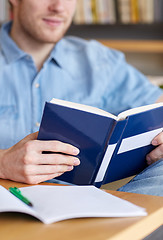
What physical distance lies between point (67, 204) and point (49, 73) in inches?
38.2

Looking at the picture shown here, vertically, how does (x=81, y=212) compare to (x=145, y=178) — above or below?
above

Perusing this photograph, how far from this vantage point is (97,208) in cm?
77

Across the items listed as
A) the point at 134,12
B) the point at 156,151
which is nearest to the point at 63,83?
the point at 156,151

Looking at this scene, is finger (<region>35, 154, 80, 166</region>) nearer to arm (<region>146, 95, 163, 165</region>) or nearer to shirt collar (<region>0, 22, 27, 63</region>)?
arm (<region>146, 95, 163, 165</region>)

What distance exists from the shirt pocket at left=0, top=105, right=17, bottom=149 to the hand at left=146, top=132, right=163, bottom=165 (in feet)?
1.69

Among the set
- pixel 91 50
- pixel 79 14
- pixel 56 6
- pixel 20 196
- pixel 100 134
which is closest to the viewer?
pixel 20 196

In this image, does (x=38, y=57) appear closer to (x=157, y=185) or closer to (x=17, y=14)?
(x=17, y=14)

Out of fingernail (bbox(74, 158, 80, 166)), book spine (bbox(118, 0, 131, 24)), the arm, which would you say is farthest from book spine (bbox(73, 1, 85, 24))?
fingernail (bbox(74, 158, 80, 166))

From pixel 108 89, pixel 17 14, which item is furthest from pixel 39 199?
pixel 17 14

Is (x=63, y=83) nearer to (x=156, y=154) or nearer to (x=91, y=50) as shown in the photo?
(x=91, y=50)

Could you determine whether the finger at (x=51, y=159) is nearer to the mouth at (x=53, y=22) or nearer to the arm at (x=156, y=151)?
the arm at (x=156, y=151)

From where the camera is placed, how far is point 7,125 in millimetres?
1533

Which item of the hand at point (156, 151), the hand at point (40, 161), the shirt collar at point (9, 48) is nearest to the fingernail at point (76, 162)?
the hand at point (40, 161)

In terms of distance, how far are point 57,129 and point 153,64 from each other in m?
2.02
